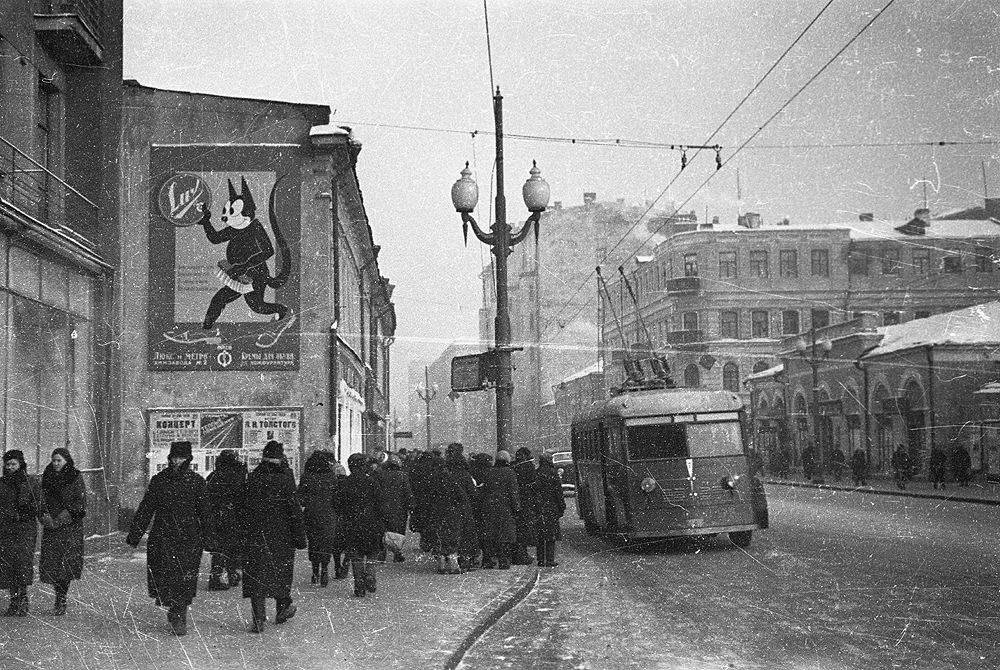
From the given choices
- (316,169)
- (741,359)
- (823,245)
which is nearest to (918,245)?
(823,245)

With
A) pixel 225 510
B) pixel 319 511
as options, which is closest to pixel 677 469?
pixel 319 511

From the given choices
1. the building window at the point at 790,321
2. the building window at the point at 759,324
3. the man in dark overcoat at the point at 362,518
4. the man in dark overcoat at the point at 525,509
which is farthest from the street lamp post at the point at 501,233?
the building window at the point at 790,321

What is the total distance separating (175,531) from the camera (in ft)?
30.4

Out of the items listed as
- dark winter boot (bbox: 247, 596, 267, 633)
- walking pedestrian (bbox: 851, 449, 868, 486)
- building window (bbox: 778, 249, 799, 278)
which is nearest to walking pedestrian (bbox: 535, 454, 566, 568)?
dark winter boot (bbox: 247, 596, 267, 633)

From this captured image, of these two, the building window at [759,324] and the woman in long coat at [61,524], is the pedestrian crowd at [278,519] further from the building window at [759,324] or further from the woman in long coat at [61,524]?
the building window at [759,324]

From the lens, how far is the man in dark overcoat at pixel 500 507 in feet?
47.1

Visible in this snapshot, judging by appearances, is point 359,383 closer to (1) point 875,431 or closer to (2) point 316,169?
(2) point 316,169

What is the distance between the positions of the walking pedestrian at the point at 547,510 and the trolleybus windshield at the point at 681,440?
220 centimetres

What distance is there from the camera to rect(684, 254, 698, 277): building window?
71875mm

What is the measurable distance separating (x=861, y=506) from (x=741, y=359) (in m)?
44.2

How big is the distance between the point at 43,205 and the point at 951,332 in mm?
33495

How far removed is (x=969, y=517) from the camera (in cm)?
2306

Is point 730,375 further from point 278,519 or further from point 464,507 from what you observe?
point 278,519

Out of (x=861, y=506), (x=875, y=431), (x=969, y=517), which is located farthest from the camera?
(x=875, y=431)
